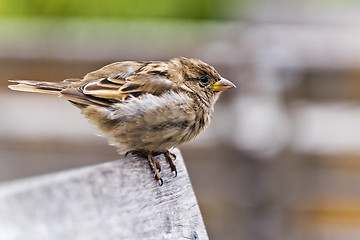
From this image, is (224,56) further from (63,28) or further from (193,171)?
(63,28)

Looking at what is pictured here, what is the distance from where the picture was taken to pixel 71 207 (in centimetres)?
186

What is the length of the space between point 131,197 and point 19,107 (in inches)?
192

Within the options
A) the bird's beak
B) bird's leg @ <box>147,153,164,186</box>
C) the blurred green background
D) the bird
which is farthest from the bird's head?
the blurred green background

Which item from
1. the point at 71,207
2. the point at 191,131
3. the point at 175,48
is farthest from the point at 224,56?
the point at 71,207

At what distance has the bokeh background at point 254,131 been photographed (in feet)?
20.4

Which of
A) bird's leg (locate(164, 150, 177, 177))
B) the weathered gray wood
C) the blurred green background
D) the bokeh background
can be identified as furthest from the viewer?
the blurred green background

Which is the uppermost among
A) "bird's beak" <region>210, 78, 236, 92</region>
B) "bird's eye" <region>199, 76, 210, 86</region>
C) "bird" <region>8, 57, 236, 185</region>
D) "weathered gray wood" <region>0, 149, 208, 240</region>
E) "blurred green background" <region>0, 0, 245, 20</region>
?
"blurred green background" <region>0, 0, 245, 20</region>

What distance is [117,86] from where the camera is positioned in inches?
145

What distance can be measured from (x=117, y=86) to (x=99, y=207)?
1.75 meters

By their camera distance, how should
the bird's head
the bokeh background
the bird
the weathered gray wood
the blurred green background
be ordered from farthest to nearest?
the blurred green background
the bokeh background
the bird's head
the bird
the weathered gray wood

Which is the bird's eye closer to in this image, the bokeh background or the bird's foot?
the bird's foot

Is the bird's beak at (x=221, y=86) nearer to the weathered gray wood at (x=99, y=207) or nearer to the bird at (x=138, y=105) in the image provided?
the bird at (x=138, y=105)

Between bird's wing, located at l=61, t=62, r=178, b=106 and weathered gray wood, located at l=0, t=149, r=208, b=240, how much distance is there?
94 cm

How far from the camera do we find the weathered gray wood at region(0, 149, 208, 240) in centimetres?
170
